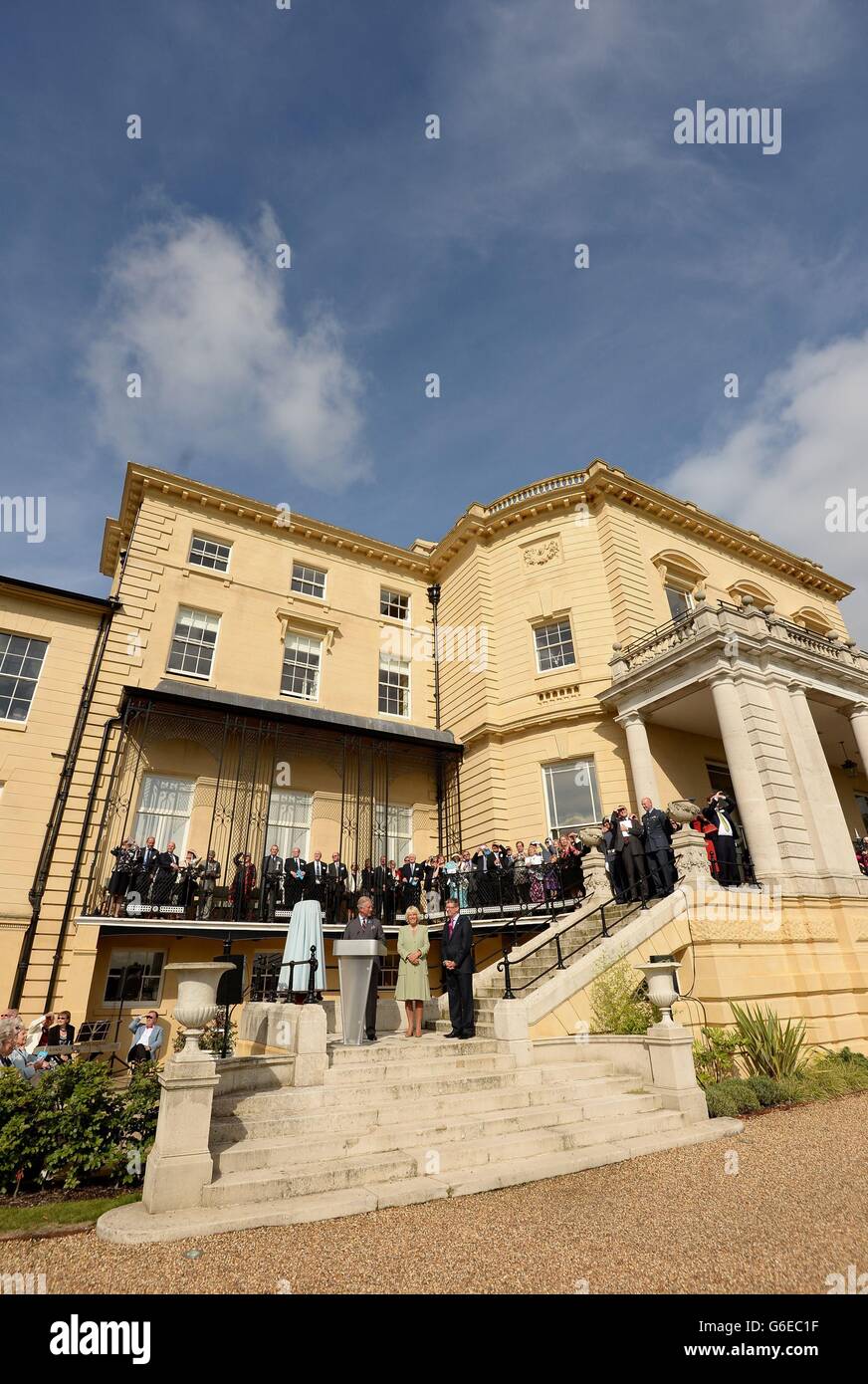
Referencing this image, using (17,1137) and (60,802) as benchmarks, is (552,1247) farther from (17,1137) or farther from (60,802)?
(60,802)

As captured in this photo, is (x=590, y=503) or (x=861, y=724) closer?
(x=861, y=724)

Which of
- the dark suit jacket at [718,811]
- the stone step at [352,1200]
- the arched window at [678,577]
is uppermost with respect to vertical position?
the arched window at [678,577]

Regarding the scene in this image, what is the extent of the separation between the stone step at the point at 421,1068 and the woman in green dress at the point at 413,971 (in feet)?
3.35

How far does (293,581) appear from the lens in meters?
20.9

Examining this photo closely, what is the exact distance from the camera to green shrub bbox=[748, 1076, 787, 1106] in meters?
8.67

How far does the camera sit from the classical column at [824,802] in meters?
13.3

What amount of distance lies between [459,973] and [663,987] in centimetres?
280

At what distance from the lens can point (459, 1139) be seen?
6.45 metres

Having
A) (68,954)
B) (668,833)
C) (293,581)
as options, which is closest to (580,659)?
(668,833)

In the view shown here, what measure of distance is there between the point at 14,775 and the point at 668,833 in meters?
14.5

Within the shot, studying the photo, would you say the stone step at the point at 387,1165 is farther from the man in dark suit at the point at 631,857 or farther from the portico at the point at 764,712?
the portico at the point at 764,712

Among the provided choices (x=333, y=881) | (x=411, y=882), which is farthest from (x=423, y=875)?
(x=333, y=881)

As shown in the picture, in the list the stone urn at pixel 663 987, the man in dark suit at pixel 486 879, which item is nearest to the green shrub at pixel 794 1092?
the stone urn at pixel 663 987

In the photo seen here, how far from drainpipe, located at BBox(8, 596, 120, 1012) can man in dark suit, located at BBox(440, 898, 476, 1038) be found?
364 inches
